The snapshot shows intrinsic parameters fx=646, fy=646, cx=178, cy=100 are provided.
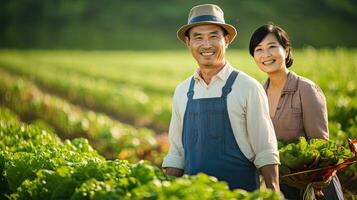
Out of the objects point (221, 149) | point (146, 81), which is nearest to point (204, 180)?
point (221, 149)

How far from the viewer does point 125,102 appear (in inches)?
616

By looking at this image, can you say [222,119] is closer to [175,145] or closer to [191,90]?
[191,90]

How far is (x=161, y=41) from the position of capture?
42969 millimetres

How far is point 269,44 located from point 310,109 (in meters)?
0.56

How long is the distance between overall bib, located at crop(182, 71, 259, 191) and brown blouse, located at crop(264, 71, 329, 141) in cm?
80

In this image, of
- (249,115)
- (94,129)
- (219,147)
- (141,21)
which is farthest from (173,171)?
(141,21)

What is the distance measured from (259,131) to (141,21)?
1687 inches

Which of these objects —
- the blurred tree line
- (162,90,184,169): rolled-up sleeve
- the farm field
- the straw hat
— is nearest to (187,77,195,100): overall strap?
(162,90,184,169): rolled-up sleeve

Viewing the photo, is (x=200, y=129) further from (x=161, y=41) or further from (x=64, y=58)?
(x=161, y=41)

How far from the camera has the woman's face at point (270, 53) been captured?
471cm

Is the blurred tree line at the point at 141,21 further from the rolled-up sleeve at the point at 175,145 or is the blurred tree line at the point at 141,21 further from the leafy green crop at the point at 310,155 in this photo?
the rolled-up sleeve at the point at 175,145

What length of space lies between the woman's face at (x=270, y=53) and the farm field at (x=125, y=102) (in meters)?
1.84

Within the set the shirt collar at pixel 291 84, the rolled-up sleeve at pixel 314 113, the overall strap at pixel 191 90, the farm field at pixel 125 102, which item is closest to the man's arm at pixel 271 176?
the overall strap at pixel 191 90

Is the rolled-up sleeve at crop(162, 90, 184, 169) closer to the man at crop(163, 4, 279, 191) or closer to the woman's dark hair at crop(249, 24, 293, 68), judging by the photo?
the man at crop(163, 4, 279, 191)
